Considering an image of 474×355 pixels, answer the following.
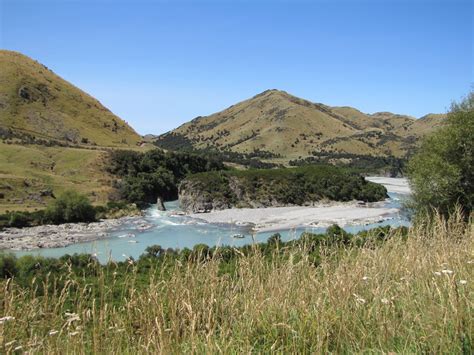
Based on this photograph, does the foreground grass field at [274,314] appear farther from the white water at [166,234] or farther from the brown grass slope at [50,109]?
the brown grass slope at [50,109]

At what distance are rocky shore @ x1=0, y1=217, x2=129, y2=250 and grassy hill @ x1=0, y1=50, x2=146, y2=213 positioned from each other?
12270 millimetres

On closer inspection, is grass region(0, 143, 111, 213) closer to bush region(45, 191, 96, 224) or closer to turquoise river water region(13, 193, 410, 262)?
bush region(45, 191, 96, 224)

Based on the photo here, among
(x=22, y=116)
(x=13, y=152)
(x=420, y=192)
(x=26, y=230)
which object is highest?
(x=22, y=116)

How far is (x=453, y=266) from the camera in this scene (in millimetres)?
5512

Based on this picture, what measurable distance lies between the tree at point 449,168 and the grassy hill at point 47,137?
66176mm

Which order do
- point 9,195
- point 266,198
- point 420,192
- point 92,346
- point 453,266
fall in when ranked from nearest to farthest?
point 92,346 < point 453,266 < point 420,192 < point 9,195 < point 266,198

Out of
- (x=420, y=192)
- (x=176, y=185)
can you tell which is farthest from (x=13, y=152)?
(x=420, y=192)

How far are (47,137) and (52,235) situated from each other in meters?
80.8

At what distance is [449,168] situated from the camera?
34.0m

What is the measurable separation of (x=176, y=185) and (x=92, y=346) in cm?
10609

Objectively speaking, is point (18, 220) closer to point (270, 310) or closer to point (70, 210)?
point (70, 210)

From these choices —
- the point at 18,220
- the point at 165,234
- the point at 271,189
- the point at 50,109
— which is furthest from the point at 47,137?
the point at 165,234

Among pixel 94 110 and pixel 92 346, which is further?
pixel 94 110

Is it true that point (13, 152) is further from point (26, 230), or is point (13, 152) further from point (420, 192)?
point (420, 192)
